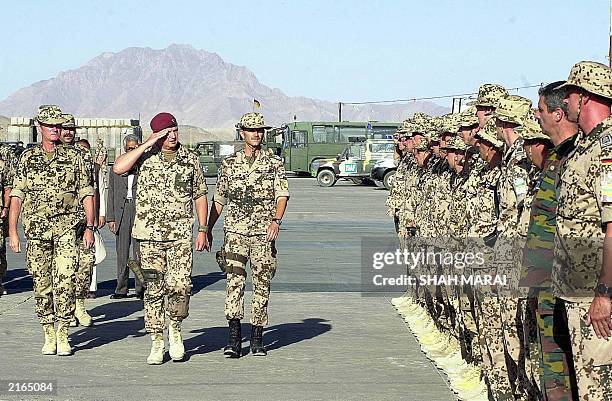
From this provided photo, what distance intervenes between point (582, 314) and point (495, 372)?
1.99 m

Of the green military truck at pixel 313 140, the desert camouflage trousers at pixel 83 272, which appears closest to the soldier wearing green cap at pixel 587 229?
the desert camouflage trousers at pixel 83 272

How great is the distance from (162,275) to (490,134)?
3.29 metres

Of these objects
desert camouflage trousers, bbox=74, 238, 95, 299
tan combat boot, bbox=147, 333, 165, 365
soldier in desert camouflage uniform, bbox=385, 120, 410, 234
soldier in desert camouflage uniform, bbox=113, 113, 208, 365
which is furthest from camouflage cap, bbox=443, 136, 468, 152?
desert camouflage trousers, bbox=74, 238, 95, 299

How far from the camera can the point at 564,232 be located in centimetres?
583

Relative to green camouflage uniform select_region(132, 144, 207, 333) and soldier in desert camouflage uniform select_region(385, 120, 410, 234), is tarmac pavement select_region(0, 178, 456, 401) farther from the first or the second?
soldier in desert camouflage uniform select_region(385, 120, 410, 234)

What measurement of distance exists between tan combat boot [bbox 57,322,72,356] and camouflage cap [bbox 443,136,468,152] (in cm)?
362

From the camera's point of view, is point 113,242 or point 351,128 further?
point 351,128

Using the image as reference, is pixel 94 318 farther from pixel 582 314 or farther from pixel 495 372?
pixel 582 314

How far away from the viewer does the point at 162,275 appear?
991cm

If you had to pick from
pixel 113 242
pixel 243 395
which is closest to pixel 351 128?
pixel 113 242

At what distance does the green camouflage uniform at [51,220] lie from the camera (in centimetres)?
1016

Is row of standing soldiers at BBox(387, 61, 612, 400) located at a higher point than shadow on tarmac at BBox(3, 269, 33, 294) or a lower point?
higher

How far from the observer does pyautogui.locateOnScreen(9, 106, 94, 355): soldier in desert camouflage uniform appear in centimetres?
1017

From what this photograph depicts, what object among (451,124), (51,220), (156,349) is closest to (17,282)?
(51,220)
